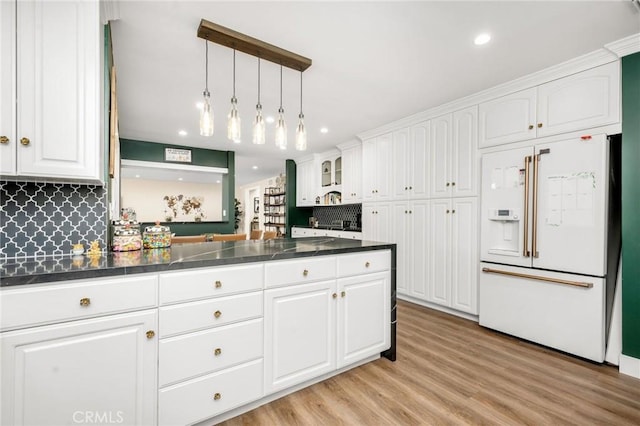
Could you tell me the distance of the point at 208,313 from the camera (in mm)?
1479

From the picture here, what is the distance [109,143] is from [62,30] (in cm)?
69

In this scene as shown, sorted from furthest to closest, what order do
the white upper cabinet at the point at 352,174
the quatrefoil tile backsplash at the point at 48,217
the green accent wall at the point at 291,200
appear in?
1. the green accent wall at the point at 291,200
2. the white upper cabinet at the point at 352,174
3. the quatrefoil tile backsplash at the point at 48,217

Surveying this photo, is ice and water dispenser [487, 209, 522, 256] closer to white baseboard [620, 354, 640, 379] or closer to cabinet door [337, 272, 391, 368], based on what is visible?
white baseboard [620, 354, 640, 379]

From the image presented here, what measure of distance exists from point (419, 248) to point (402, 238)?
30cm

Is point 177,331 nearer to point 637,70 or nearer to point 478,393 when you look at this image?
point 478,393

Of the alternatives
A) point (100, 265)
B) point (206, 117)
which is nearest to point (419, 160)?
point (206, 117)

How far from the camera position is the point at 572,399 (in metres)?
1.81

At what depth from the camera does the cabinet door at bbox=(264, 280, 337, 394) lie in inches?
66.7

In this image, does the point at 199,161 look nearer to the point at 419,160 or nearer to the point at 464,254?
the point at 419,160

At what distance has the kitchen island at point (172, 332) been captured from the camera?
113 cm

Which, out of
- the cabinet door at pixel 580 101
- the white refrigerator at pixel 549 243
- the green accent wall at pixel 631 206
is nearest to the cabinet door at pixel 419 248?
the white refrigerator at pixel 549 243

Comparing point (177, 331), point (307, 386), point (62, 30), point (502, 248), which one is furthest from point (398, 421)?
point (62, 30)

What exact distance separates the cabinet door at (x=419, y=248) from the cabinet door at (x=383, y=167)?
525 mm

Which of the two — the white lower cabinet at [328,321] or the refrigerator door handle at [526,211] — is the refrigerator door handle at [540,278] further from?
Answer: the white lower cabinet at [328,321]
